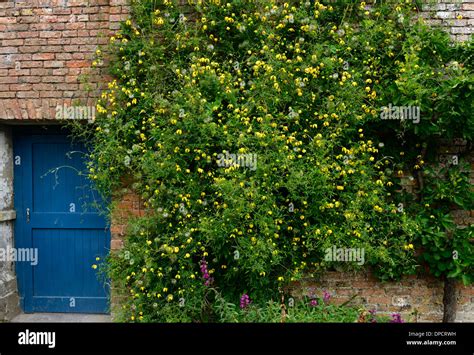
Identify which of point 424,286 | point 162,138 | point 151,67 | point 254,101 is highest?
point 151,67

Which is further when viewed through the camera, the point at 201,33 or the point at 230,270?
the point at 201,33

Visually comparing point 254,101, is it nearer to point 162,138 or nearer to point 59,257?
point 162,138

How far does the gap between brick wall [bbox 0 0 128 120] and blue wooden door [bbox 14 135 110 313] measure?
1.55ft

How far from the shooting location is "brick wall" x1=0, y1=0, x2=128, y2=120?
4.39 m

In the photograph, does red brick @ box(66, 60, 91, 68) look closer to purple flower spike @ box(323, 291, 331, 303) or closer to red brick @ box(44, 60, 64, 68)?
red brick @ box(44, 60, 64, 68)

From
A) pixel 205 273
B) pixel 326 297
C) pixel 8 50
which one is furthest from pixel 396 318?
pixel 8 50

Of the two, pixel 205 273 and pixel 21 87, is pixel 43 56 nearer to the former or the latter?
pixel 21 87

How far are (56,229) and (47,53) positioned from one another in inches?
78.8

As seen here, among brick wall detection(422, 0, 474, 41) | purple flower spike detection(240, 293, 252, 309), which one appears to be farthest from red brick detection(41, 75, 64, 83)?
brick wall detection(422, 0, 474, 41)

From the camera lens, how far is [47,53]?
4441mm

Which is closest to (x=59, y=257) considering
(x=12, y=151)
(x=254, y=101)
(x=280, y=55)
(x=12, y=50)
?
(x=12, y=151)

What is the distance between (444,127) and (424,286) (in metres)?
1.71

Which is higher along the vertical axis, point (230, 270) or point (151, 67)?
point (151, 67)

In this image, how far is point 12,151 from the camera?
15.4 ft
